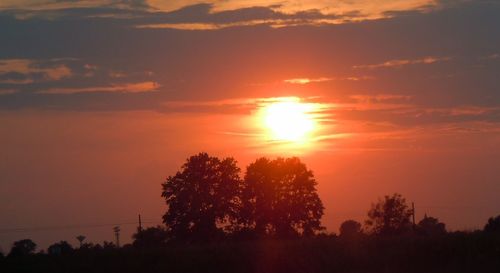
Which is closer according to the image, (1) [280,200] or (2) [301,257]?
(2) [301,257]

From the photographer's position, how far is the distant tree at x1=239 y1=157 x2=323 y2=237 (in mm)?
70562

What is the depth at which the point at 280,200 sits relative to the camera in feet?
236

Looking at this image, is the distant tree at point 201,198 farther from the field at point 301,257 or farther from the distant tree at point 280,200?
the field at point 301,257

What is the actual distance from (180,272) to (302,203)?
32374 millimetres

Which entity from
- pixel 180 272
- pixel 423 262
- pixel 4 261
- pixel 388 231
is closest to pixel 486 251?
pixel 423 262

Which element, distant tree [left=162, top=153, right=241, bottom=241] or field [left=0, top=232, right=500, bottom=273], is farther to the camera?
distant tree [left=162, top=153, right=241, bottom=241]

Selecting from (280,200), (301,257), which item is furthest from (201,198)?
(301,257)

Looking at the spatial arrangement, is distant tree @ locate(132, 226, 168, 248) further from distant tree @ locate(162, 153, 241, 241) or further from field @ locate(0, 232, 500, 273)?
field @ locate(0, 232, 500, 273)

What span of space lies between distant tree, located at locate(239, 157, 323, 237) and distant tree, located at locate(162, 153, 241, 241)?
4.52 feet

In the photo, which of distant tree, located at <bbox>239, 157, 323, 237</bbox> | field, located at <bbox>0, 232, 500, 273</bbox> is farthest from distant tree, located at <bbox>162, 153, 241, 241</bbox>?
field, located at <bbox>0, 232, 500, 273</bbox>

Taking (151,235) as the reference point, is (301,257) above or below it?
below

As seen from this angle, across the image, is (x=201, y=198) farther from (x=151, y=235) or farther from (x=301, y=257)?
(x=301, y=257)

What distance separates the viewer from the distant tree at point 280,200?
70.6m

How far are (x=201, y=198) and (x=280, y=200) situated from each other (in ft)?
23.4
